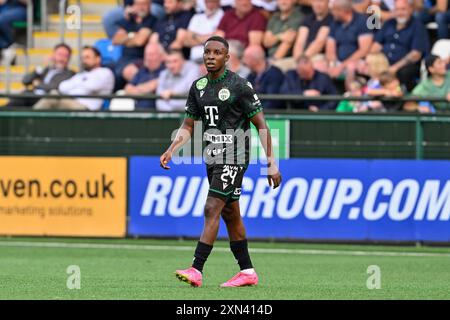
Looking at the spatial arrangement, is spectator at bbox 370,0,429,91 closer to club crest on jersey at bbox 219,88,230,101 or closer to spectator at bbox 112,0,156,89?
spectator at bbox 112,0,156,89

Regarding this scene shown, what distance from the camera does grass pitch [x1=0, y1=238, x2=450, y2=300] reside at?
1067 cm

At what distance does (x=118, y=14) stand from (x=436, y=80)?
664 cm

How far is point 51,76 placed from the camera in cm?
2066

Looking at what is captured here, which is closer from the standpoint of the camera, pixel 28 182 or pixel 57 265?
pixel 57 265

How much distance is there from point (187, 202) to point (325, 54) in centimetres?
358

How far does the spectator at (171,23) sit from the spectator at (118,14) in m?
0.42

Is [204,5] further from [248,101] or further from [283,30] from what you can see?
[248,101]

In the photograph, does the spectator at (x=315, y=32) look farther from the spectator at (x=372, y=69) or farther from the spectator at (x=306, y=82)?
the spectator at (x=372, y=69)

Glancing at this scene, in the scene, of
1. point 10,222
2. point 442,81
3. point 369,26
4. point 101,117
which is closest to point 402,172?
point 442,81

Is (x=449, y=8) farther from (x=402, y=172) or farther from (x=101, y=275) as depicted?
(x=101, y=275)

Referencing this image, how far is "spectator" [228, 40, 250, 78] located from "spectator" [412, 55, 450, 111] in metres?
2.83

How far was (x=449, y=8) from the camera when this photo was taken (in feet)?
63.6

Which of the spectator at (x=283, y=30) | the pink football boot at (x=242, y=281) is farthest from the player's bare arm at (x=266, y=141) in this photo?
the spectator at (x=283, y=30)

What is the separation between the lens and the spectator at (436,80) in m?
17.6
